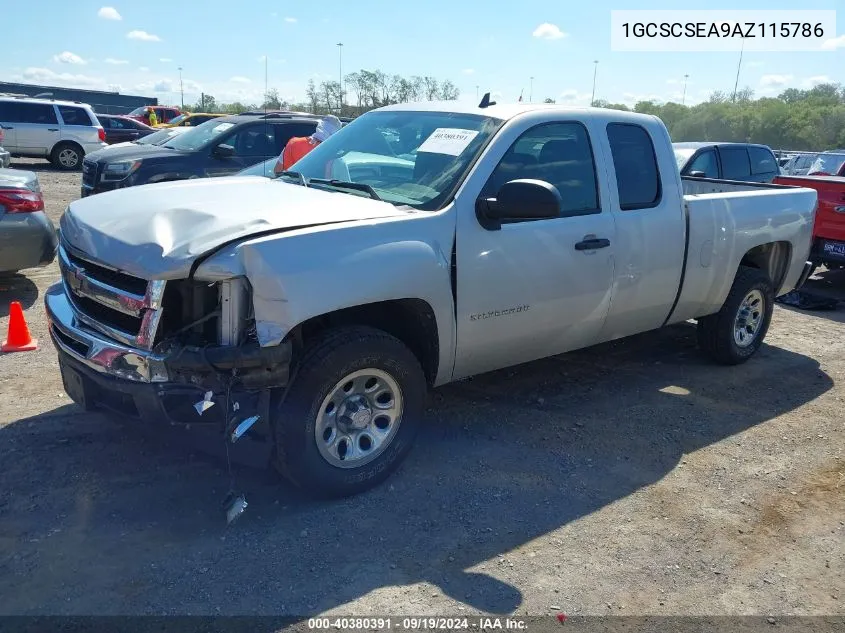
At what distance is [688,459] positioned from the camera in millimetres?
4539

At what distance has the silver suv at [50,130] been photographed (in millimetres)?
20375

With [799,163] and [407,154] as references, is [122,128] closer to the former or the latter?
[799,163]

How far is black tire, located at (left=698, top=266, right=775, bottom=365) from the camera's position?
598 cm

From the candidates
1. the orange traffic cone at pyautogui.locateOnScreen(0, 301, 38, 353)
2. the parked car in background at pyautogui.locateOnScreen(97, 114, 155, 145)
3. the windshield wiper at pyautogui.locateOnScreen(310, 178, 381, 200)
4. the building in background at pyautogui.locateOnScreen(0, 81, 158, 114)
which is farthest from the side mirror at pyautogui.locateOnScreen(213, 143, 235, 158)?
the building in background at pyautogui.locateOnScreen(0, 81, 158, 114)

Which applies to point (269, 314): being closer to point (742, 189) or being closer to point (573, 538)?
point (573, 538)

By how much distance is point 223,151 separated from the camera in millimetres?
10609

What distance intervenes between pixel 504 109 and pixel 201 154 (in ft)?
25.3

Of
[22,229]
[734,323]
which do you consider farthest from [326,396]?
[22,229]

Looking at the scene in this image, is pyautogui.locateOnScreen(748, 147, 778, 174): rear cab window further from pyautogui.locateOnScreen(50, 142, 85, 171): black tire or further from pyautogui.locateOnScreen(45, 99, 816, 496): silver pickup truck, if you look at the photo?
pyautogui.locateOnScreen(50, 142, 85, 171): black tire

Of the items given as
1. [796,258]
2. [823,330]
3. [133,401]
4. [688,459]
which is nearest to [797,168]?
[823,330]

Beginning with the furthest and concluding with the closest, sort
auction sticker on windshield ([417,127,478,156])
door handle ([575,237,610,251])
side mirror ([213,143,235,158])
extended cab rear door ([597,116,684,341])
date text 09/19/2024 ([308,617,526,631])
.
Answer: side mirror ([213,143,235,158]), extended cab rear door ([597,116,684,341]), door handle ([575,237,610,251]), auction sticker on windshield ([417,127,478,156]), date text 09/19/2024 ([308,617,526,631])

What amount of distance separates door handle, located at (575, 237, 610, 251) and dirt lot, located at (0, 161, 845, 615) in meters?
1.21

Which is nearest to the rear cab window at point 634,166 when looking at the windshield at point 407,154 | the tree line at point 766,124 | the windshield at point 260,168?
the windshield at point 407,154

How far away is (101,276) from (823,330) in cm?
709
